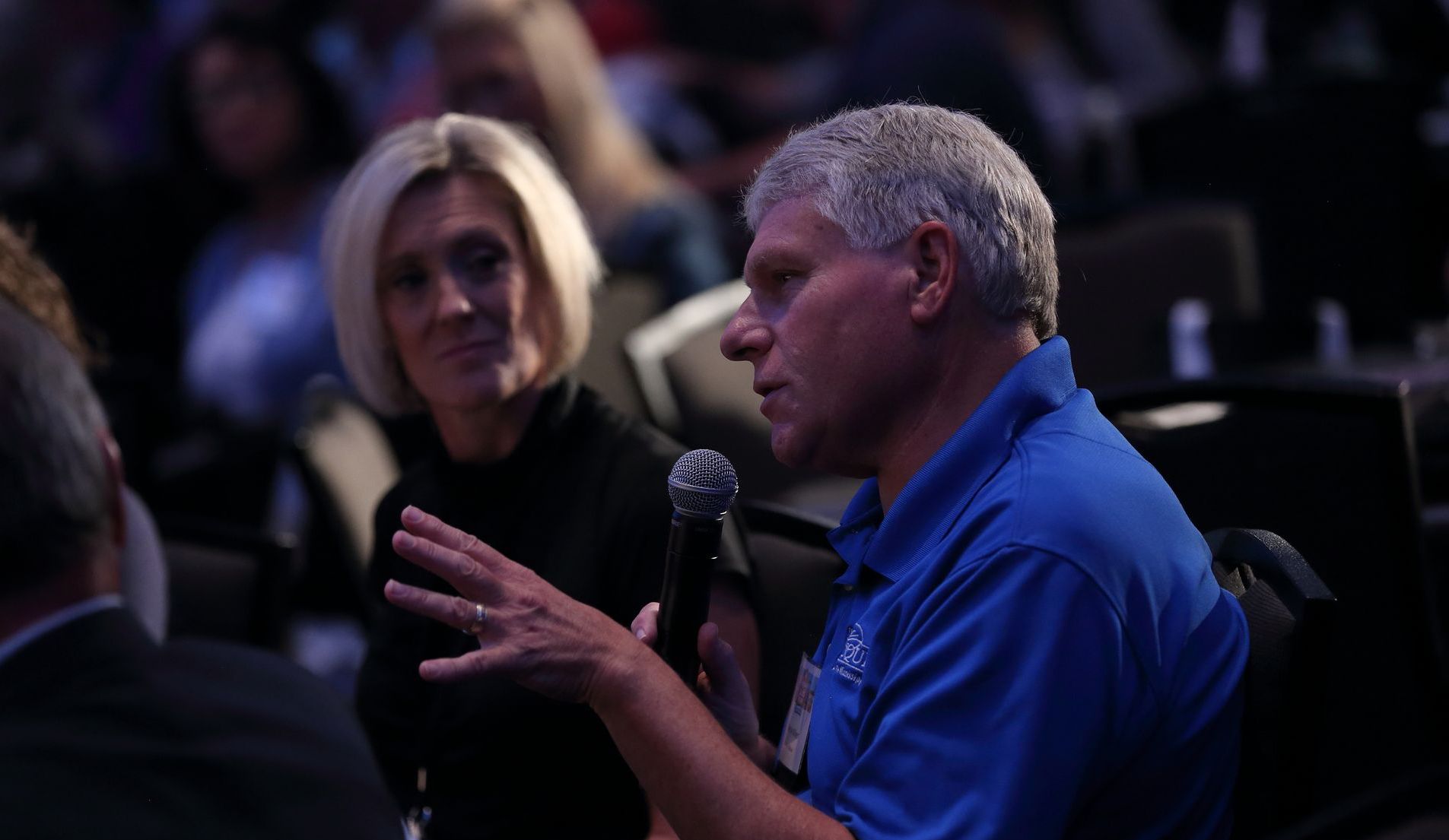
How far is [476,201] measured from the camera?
2307 mm

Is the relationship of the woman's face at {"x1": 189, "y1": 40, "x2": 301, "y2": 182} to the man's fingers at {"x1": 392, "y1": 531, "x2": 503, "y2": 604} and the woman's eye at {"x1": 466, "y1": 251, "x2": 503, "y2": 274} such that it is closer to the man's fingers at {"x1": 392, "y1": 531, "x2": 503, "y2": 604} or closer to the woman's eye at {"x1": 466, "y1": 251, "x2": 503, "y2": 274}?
the woman's eye at {"x1": 466, "y1": 251, "x2": 503, "y2": 274}

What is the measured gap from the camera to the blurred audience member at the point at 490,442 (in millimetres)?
1969

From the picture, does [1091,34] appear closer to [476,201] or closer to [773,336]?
[476,201]

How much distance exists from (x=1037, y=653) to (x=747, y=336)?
480 mm

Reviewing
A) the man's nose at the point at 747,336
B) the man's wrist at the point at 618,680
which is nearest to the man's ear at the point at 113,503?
the man's wrist at the point at 618,680

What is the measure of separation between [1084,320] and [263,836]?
250cm

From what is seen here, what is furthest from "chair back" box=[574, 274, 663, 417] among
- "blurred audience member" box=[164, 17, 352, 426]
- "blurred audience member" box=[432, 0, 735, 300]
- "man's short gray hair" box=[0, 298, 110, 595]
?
"man's short gray hair" box=[0, 298, 110, 595]

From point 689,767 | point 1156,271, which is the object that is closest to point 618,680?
point 689,767

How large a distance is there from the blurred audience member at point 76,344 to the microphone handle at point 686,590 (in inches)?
41.6

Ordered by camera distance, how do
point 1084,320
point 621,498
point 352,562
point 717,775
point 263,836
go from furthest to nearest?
point 1084,320, point 352,562, point 621,498, point 717,775, point 263,836

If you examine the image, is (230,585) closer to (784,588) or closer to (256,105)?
(784,588)

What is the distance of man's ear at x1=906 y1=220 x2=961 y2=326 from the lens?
1387 millimetres

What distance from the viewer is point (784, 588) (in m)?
1.87

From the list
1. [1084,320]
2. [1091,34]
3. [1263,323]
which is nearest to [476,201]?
[1084,320]
